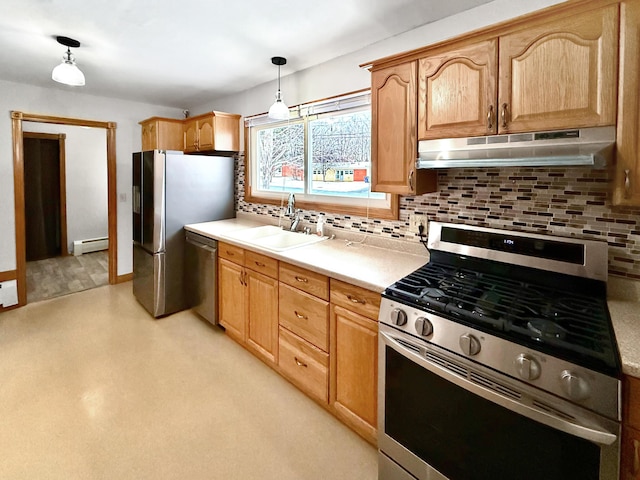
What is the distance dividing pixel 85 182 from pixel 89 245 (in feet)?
3.65

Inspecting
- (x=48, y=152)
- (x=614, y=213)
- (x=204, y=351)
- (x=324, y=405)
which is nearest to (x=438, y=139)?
(x=614, y=213)

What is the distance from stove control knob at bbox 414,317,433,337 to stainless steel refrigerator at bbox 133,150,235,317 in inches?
103

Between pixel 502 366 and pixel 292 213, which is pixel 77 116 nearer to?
pixel 292 213

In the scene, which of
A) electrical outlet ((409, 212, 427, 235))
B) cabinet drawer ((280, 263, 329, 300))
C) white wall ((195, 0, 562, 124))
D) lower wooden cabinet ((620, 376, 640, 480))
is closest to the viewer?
lower wooden cabinet ((620, 376, 640, 480))

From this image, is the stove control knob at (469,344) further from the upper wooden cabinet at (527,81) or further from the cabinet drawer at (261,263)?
the cabinet drawer at (261,263)

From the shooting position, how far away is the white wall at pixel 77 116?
132 inches

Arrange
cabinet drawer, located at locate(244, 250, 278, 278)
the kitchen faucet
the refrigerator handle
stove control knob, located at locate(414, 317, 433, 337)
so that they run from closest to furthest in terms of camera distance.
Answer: stove control knob, located at locate(414, 317, 433, 337), cabinet drawer, located at locate(244, 250, 278, 278), the kitchen faucet, the refrigerator handle

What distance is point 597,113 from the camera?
1260 millimetres

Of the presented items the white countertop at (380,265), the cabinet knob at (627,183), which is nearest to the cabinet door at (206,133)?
the white countertop at (380,265)

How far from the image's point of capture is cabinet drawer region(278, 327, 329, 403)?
6.55 ft

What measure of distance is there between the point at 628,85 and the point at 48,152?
7.17 meters

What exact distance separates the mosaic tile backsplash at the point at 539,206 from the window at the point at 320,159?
0.36 meters

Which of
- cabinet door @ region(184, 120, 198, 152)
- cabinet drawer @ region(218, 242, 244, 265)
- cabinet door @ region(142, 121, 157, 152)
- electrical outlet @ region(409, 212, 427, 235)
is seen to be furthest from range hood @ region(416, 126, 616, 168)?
cabinet door @ region(142, 121, 157, 152)

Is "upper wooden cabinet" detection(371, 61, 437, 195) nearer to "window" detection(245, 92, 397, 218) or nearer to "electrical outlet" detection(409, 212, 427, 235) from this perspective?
"electrical outlet" detection(409, 212, 427, 235)
